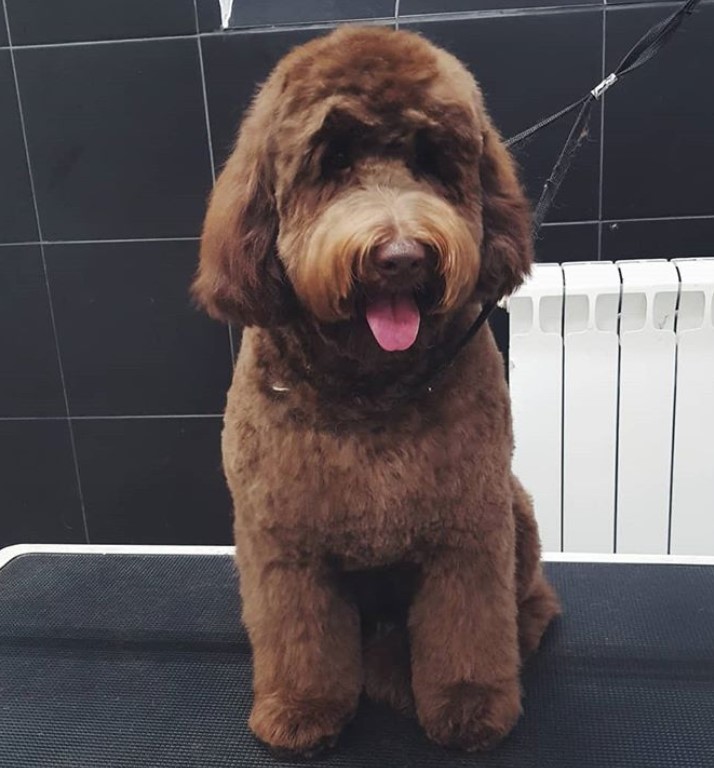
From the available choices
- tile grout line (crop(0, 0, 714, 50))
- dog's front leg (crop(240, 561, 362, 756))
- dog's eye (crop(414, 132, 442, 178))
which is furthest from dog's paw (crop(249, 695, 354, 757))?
tile grout line (crop(0, 0, 714, 50))

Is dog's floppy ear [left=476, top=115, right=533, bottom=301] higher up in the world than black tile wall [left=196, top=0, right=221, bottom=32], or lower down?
lower down

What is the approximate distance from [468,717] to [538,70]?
1251mm

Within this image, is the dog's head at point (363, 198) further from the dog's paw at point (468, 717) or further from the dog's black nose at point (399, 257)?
the dog's paw at point (468, 717)

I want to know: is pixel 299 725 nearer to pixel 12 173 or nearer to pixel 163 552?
pixel 163 552

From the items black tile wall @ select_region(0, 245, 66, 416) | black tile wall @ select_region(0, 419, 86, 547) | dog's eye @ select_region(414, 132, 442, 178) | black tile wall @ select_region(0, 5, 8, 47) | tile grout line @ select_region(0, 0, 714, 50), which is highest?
black tile wall @ select_region(0, 5, 8, 47)

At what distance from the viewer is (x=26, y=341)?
6.86 feet

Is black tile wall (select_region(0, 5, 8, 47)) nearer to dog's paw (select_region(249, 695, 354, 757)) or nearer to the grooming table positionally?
the grooming table

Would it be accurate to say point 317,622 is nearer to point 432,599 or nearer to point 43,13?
point 432,599

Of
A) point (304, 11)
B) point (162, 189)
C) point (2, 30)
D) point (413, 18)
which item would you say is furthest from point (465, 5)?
point (2, 30)

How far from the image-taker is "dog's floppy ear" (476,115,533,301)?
2.94 ft

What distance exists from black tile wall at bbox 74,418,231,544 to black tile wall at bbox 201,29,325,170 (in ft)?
2.21

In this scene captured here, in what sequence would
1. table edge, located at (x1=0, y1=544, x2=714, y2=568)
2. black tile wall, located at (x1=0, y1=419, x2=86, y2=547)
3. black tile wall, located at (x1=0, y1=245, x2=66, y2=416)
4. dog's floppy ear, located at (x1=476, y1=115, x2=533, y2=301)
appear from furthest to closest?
black tile wall, located at (x1=0, y1=419, x2=86, y2=547) → black tile wall, located at (x1=0, y1=245, x2=66, y2=416) → table edge, located at (x1=0, y1=544, x2=714, y2=568) → dog's floppy ear, located at (x1=476, y1=115, x2=533, y2=301)

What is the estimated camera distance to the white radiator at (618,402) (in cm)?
167

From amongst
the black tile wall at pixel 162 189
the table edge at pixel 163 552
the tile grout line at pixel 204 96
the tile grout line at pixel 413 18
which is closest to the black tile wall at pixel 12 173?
the black tile wall at pixel 162 189
